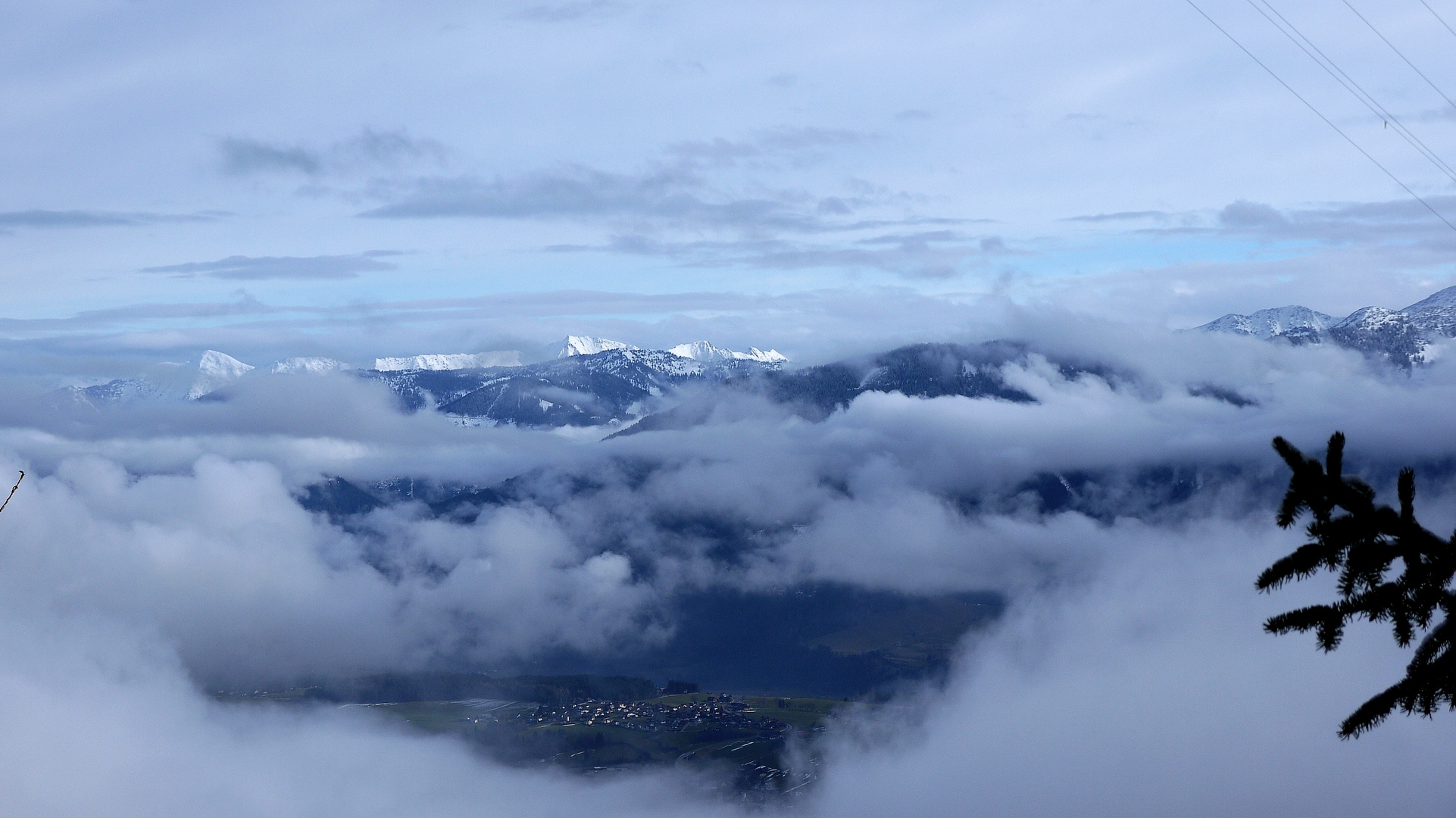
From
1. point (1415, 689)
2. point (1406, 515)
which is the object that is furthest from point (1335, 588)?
point (1415, 689)

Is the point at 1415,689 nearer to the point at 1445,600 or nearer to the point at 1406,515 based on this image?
the point at 1445,600

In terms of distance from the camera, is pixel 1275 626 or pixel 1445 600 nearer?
pixel 1445 600

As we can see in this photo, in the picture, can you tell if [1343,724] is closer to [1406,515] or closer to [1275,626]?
[1275,626]

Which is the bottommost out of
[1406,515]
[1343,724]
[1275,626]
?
[1343,724]

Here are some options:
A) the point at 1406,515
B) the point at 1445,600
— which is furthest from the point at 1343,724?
the point at 1406,515

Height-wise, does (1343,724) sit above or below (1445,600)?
below

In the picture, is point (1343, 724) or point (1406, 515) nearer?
point (1406, 515)
